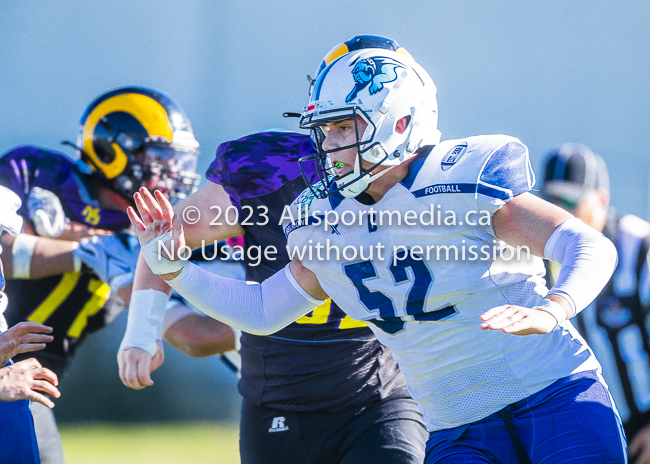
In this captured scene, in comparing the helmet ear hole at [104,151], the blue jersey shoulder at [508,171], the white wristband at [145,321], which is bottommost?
the white wristband at [145,321]

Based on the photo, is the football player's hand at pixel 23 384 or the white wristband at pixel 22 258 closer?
the football player's hand at pixel 23 384

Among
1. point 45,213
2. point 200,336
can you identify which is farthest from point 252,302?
point 45,213

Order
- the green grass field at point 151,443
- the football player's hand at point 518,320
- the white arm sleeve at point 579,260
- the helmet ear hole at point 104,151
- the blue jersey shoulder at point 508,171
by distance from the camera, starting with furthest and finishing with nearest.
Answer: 1. the green grass field at point 151,443
2. the helmet ear hole at point 104,151
3. the blue jersey shoulder at point 508,171
4. the white arm sleeve at point 579,260
5. the football player's hand at point 518,320

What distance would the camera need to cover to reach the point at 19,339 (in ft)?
6.73

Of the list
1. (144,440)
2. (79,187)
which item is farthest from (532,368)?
(144,440)

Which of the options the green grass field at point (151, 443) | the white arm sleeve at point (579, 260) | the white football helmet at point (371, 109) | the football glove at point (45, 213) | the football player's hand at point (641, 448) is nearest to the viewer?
the white arm sleeve at point (579, 260)

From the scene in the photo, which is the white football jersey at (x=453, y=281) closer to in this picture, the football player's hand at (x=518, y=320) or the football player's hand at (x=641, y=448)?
the football player's hand at (x=518, y=320)

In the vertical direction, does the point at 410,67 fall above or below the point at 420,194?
above

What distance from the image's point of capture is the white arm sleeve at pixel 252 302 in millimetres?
2062

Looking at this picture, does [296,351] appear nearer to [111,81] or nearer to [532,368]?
[532,368]

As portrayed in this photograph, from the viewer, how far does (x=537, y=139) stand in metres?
5.12

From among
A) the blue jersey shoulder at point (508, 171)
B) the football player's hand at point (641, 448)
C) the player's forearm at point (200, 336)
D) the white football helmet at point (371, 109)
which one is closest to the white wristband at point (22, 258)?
the player's forearm at point (200, 336)

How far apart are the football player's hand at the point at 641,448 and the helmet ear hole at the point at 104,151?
113 inches

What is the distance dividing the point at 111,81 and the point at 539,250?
14.4 feet
